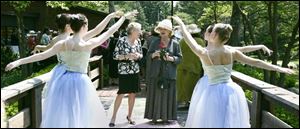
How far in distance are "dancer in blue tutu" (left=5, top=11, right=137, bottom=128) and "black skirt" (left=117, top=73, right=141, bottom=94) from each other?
7.03ft

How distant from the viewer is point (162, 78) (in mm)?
6656

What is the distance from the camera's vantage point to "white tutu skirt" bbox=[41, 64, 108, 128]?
3.95 m

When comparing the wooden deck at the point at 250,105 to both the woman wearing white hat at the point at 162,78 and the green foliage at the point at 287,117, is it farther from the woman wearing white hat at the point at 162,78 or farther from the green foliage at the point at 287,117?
the green foliage at the point at 287,117

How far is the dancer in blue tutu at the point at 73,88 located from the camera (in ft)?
13.0

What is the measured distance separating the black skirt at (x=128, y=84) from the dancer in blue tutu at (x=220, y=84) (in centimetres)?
231

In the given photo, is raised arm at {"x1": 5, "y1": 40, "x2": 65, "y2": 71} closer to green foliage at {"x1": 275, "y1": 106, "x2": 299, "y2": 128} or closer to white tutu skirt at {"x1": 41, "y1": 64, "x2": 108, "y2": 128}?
white tutu skirt at {"x1": 41, "y1": 64, "x2": 108, "y2": 128}

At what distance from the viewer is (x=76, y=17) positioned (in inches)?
171

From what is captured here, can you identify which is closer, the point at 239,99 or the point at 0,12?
the point at 239,99

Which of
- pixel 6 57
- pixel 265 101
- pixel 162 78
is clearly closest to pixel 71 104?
pixel 265 101

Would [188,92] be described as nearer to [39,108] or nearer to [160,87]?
[160,87]

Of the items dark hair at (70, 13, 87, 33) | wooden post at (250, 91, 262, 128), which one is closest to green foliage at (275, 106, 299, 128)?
wooden post at (250, 91, 262, 128)

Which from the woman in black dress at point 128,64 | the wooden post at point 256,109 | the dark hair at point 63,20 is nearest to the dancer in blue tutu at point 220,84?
the wooden post at point 256,109

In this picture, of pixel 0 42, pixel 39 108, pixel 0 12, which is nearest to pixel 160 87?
pixel 39 108

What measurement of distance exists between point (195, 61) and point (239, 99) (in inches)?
148
